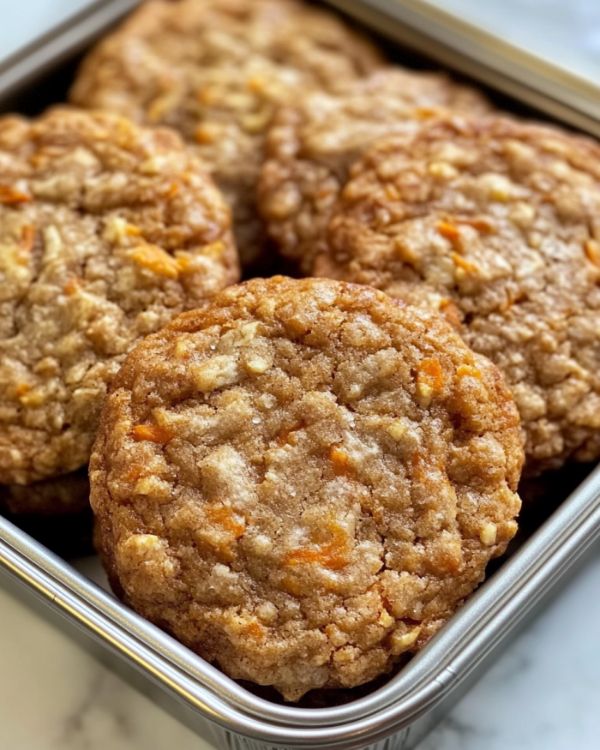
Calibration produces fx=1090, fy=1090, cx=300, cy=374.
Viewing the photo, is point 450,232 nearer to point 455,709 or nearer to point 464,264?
point 464,264

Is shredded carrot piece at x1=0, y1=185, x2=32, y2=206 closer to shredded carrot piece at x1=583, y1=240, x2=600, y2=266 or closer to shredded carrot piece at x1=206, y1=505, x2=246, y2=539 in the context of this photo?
shredded carrot piece at x1=206, y1=505, x2=246, y2=539

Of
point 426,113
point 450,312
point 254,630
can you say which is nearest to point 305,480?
point 254,630

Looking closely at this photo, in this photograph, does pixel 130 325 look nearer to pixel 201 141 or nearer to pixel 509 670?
pixel 201 141

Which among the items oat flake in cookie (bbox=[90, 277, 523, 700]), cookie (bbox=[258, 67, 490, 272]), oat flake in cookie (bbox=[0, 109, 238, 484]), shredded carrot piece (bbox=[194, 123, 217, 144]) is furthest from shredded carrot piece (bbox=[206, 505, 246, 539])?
shredded carrot piece (bbox=[194, 123, 217, 144])

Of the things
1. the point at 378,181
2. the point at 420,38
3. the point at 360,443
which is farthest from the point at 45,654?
the point at 420,38

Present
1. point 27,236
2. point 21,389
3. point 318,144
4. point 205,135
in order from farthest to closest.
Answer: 1. point 205,135
2. point 318,144
3. point 27,236
4. point 21,389

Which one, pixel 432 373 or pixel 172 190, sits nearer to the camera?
pixel 432 373
